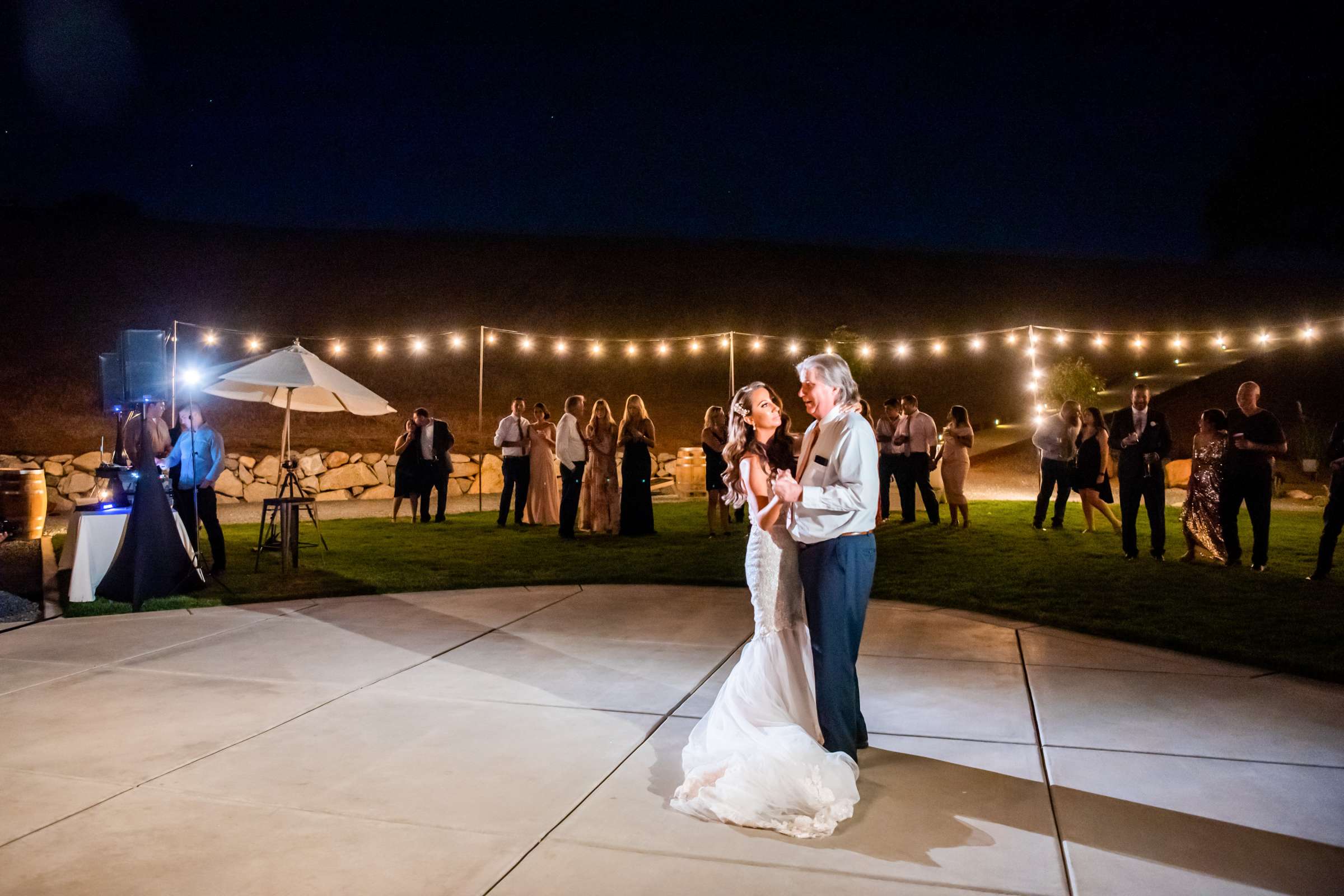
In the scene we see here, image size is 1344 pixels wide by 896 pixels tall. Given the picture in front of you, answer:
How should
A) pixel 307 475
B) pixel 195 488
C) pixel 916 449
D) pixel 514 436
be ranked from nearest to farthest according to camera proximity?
pixel 195 488 → pixel 916 449 → pixel 514 436 → pixel 307 475

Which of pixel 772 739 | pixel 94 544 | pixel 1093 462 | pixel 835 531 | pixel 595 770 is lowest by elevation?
pixel 595 770

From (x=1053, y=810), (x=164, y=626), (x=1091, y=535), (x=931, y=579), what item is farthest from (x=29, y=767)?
(x=1091, y=535)

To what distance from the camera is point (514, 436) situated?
38.2ft

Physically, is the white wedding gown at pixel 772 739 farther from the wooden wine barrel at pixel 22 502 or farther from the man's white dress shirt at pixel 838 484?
the wooden wine barrel at pixel 22 502

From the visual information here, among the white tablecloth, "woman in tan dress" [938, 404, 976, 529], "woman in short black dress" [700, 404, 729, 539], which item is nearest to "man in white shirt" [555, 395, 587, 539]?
"woman in short black dress" [700, 404, 729, 539]

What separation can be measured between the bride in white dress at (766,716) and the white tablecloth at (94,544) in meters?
5.46

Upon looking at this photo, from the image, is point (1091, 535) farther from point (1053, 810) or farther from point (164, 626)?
point (164, 626)

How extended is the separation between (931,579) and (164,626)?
19.1 feet

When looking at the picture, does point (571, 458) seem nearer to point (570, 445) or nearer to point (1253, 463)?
point (570, 445)

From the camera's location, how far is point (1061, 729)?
3.72 m

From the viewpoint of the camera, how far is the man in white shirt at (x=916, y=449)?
36.5ft

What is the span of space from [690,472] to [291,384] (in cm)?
1079

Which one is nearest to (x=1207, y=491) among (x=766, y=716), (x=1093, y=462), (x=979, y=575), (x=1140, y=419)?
(x=1140, y=419)

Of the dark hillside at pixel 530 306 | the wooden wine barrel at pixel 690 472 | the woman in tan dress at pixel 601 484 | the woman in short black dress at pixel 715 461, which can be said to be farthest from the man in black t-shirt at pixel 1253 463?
the dark hillside at pixel 530 306
